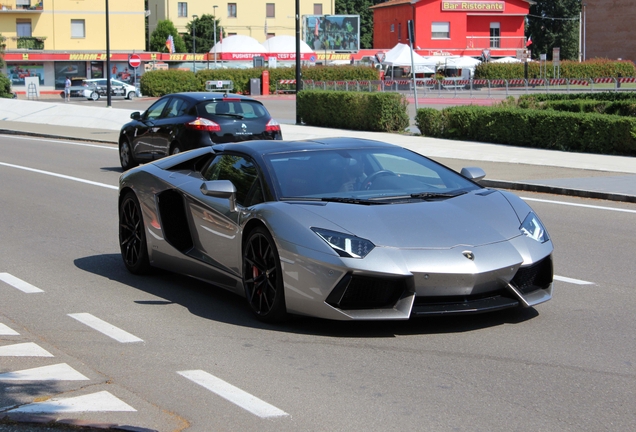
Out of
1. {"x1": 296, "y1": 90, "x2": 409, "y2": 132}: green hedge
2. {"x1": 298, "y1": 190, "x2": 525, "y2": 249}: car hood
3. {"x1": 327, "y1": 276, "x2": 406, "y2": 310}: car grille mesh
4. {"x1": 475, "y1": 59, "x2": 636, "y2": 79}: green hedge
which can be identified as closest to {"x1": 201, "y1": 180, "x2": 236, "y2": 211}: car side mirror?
{"x1": 298, "y1": 190, "x2": 525, "y2": 249}: car hood

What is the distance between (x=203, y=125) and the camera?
676 inches

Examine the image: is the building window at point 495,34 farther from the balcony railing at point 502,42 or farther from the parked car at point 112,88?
the parked car at point 112,88

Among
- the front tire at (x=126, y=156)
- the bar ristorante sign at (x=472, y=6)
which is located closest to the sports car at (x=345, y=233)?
the front tire at (x=126, y=156)

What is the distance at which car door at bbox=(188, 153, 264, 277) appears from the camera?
702 centimetres

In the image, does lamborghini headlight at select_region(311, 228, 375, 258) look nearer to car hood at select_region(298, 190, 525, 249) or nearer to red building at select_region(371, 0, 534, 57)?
car hood at select_region(298, 190, 525, 249)

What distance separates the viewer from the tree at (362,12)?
13900 centimetres

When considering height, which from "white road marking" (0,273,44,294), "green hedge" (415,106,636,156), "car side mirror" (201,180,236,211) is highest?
"green hedge" (415,106,636,156)

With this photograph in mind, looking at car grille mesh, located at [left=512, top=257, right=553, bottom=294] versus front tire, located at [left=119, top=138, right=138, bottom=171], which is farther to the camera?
front tire, located at [left=119, top=138, right=138, bottom=171]

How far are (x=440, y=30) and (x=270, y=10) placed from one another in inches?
881

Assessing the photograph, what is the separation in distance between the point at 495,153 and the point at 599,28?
8354 centimetres

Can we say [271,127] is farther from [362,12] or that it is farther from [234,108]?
[362,12]

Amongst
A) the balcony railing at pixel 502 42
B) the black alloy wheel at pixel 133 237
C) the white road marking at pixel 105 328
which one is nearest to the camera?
the white road marking at pixel 105 328

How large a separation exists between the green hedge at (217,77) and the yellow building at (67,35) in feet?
44.7

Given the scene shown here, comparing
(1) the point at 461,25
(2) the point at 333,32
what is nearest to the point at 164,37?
(2) the point at 333,32
